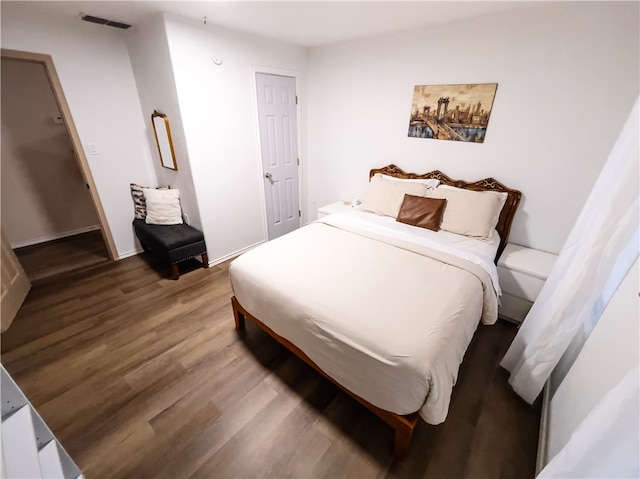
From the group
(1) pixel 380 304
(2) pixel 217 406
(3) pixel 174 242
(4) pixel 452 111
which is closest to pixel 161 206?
(3) pixel 174 242

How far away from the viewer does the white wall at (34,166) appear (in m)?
3.03

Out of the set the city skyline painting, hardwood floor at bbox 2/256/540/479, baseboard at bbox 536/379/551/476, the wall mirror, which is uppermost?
the city skyline painting

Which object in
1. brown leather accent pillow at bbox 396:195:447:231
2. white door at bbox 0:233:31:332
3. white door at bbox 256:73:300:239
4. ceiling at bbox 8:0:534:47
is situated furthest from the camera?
white door at bbox 256:73:300:239

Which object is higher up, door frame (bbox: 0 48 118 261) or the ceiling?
the ceiling

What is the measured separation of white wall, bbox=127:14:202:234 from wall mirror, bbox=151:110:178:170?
4cm

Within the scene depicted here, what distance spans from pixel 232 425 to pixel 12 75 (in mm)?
4389

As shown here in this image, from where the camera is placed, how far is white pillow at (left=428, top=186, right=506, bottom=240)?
222cm

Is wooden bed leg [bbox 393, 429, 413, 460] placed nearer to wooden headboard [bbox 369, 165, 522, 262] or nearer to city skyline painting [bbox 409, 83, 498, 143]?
wooden headboard [bbox 369, 165, 522, 262]

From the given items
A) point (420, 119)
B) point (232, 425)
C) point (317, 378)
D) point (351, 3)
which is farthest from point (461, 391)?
point (351, 3)

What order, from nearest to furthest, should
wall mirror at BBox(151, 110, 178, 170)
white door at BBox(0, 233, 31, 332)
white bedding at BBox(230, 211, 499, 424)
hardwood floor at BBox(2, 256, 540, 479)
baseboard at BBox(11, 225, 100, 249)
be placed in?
white bedding at BBox(230, 211, 499, 424)
hardwood floor at BBox(2, 256, 540, 479)
white door at BBox(0, 233, 31, 332)
wall mirror at BBox(151, 110, 178, 170)
baseboard at BBox(11, 225, 100, 249)

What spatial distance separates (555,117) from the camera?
2.03 meters

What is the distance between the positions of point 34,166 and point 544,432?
542 centimetres

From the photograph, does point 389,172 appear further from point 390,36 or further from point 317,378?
point 317,378

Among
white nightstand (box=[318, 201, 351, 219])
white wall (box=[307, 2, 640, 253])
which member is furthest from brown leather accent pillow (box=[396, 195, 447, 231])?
white nightstand (box=[318, 201, 351, 219])
